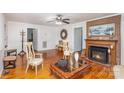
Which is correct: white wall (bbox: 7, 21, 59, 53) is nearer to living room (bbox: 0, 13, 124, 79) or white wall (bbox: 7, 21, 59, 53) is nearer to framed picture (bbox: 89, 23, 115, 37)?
living room (bbox: 0, 13, 124, 79)

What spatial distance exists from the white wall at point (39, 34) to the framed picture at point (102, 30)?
144 centimetres

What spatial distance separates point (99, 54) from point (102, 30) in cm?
79

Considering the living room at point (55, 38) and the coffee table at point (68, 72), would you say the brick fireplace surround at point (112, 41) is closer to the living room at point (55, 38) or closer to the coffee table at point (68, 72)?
the living room at point (55, 38)

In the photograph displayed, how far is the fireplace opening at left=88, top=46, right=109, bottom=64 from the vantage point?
11.1 ft

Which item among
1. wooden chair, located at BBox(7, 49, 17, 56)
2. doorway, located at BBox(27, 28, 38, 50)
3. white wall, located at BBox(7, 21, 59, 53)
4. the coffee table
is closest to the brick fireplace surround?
the coffee table

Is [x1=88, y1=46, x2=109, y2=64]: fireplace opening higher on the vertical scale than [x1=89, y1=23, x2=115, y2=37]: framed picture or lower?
lower

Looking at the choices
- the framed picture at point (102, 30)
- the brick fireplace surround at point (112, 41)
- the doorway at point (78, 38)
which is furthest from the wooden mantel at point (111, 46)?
the doorway at point (78, 38)

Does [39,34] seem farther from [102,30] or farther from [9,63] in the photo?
[102,30]

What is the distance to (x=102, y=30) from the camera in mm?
3416

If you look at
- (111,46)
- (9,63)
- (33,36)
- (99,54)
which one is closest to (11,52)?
(9,63)

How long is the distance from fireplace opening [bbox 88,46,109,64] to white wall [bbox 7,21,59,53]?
4.79ft

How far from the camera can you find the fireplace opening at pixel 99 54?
11.1ft
